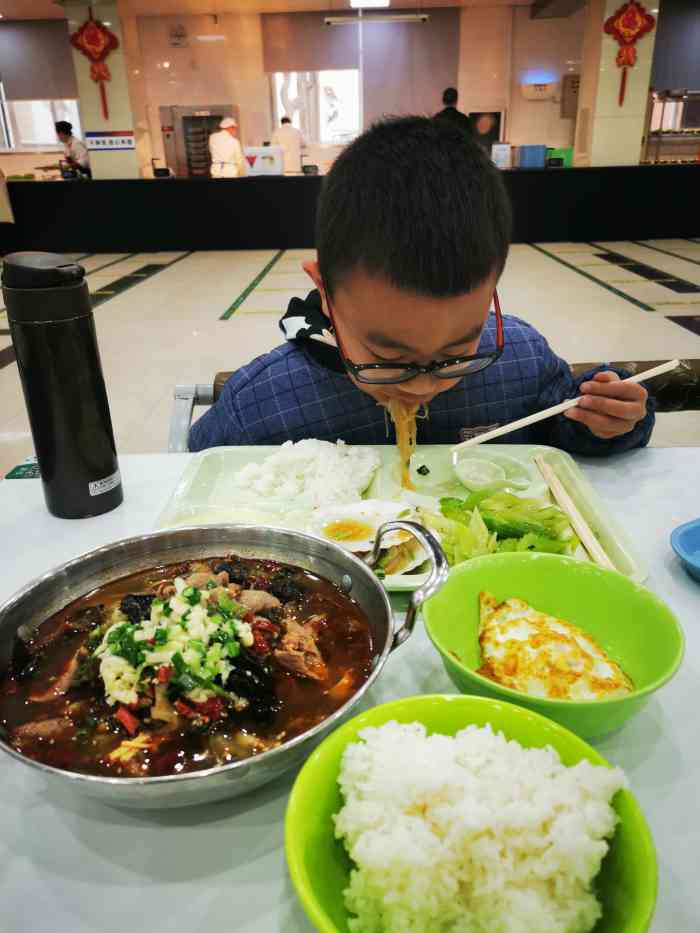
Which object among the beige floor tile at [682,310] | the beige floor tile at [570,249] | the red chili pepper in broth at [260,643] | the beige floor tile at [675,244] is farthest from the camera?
the beige floor tile at [675,244]

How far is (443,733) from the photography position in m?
0.76

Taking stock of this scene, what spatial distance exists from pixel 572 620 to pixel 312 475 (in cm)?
72

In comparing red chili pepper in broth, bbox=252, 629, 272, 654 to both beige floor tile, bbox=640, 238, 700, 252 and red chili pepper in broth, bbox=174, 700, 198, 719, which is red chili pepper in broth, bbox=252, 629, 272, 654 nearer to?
red chili pepper in broth, bbox=174, 700, 198, 719

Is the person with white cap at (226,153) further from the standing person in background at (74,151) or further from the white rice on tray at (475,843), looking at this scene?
the white rice on tray at (475,843)

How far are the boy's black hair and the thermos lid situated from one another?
0.50 metres

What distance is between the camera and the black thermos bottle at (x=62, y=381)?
1.33 meters

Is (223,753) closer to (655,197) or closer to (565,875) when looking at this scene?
(565,875)

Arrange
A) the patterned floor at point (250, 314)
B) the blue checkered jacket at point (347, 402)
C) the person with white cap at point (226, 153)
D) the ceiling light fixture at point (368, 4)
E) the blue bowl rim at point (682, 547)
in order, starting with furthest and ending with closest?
the person with white cap at point (226, 153) → the ceiling light fixture at point (368, 4) → the patterned floor at point (250, 314) → the blue checkered jacket at point (347, 402) → the blue bowl rim at point (682, 547)

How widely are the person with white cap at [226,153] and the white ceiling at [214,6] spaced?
2.06 m

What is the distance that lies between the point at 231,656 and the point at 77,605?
315 mm

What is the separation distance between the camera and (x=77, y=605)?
3.35 feet

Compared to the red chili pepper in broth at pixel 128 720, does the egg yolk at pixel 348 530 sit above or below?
below

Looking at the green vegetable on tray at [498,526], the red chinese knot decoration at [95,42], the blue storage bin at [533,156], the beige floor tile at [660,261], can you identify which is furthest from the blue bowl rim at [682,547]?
the red chinese knot decoration at [95,42]

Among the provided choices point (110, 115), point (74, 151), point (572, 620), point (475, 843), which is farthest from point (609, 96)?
point (475, 843)
